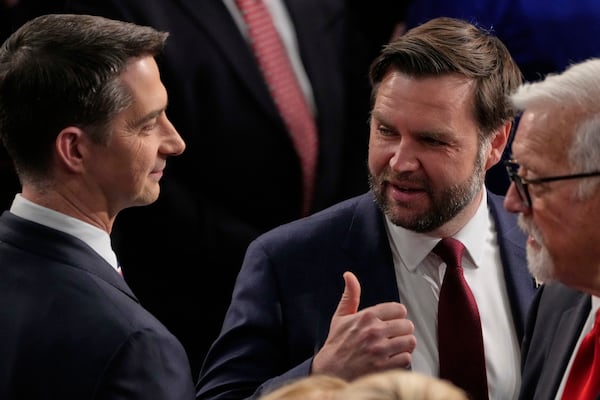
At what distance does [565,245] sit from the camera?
2459 millimetres

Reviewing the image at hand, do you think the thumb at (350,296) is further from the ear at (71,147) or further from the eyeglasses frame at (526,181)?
the ear at (71,147)

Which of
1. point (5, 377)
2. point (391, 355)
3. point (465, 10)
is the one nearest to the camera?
point (5, 377)

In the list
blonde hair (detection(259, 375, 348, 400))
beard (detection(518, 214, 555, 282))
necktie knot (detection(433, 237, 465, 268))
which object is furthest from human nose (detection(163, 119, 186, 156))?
blonde hair (detection(259, 375, 348, 400))

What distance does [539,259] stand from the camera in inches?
98.4

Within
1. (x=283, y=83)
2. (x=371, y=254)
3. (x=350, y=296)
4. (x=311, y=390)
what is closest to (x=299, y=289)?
(x=371, y=254)

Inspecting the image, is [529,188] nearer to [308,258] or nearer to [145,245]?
[308,258]

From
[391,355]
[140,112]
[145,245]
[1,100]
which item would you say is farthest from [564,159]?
[145,245]

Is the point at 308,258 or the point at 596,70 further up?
the point at 596,70

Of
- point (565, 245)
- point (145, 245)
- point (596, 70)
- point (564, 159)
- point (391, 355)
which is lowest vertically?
point (145, 245)

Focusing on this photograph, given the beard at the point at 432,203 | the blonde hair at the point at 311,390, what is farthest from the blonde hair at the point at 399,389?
the beard at the point at 432,203

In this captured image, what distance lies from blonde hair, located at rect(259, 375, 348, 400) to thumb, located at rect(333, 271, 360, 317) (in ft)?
2.24

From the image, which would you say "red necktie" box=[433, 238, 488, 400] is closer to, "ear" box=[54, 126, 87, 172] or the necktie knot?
the necktie knot

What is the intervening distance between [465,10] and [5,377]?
1897mm

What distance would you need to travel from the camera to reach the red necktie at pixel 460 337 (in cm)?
271
